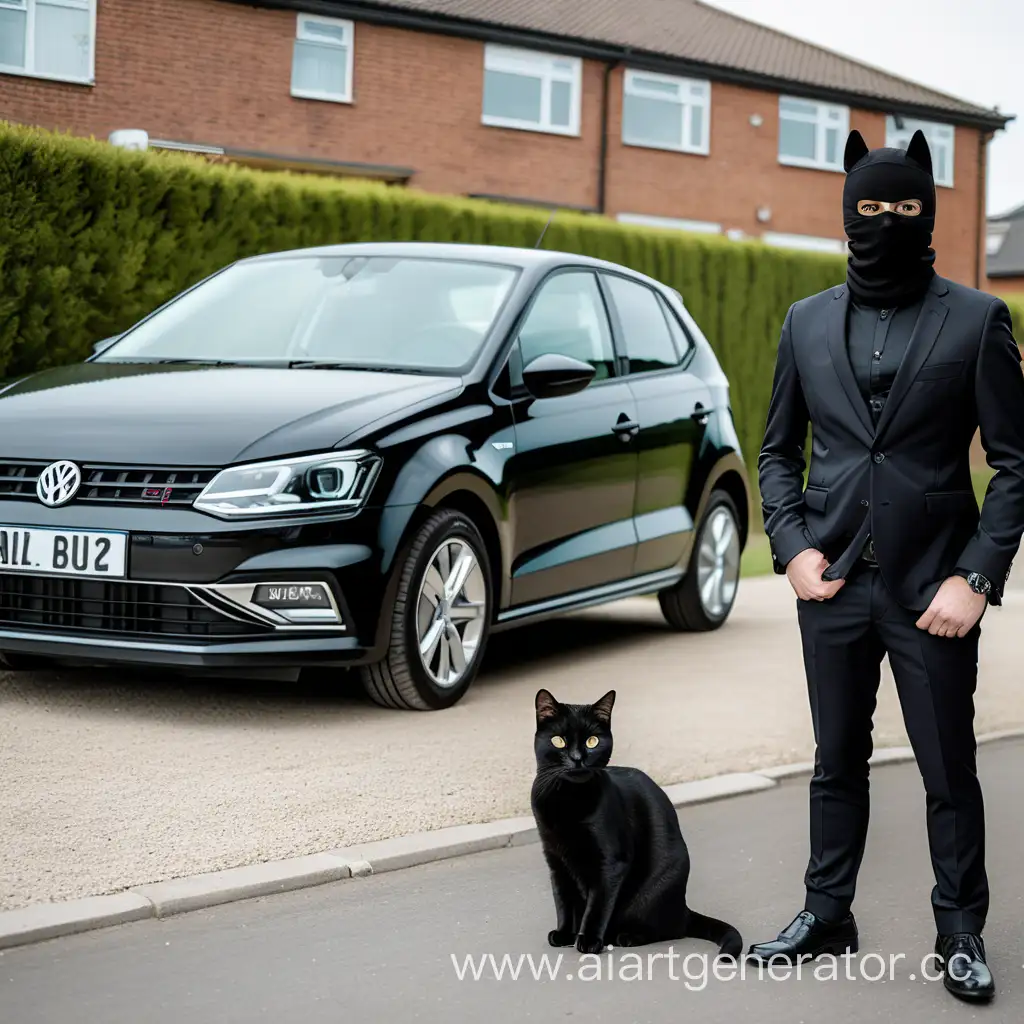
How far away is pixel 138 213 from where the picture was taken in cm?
1297

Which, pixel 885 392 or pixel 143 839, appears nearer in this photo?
pixel 885 392

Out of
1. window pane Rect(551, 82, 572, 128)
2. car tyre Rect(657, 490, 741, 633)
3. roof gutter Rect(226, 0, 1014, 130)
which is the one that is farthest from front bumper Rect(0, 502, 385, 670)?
window pane Rect(551, 82, 572, 128)

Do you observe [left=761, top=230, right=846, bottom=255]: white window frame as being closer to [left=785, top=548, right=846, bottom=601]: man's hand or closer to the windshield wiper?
the windshield wiper

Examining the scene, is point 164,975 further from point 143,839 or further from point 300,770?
point 300,770

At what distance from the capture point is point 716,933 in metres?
4.52

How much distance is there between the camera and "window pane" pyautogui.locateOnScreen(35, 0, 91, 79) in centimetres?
2509

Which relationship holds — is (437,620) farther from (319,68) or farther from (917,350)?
(319,68)

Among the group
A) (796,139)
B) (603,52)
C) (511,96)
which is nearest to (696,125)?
(603,52)

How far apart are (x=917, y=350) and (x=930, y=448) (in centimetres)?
23

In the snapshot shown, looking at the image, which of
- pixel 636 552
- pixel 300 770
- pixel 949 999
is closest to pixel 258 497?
pixel 300 770

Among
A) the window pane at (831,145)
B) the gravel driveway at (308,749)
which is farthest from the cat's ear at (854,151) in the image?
the window pane at (831,145)

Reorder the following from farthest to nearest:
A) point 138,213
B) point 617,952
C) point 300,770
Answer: point 138,213 < point 300,770 < point 617,952

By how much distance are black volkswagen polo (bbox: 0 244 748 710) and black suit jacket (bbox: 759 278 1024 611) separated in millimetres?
2954

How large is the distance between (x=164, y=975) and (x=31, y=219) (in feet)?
29.0
